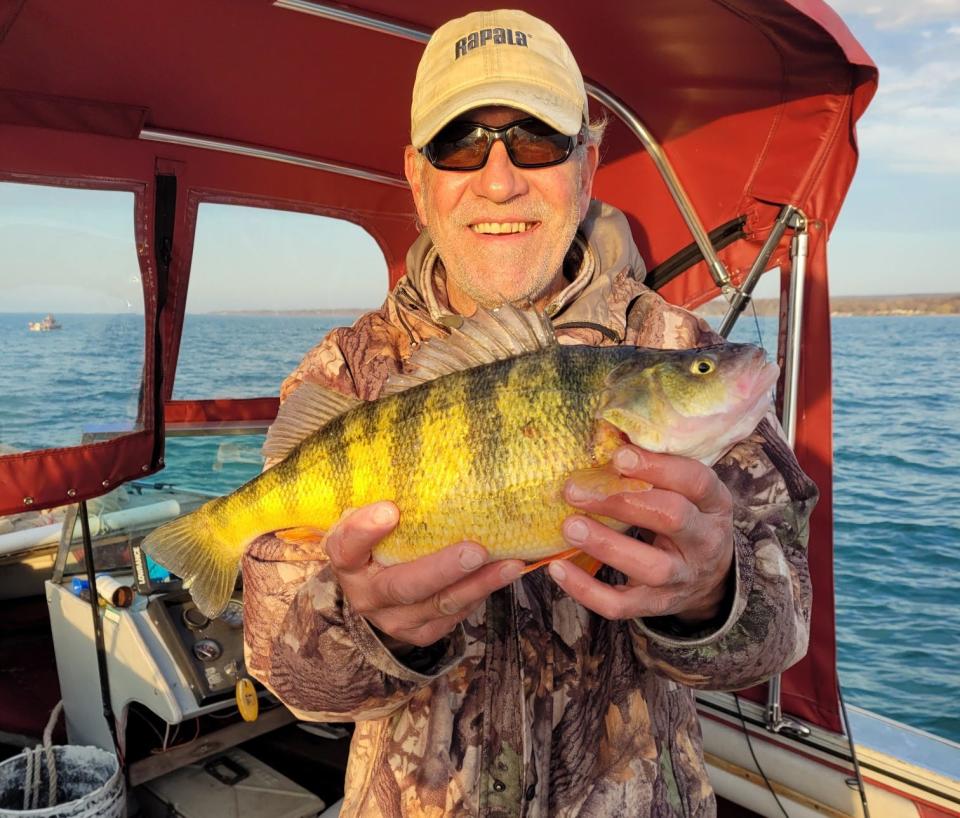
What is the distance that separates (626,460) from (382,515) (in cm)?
52

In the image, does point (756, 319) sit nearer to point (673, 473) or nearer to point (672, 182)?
point (672, 182)

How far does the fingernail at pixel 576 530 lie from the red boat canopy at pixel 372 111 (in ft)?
6.76

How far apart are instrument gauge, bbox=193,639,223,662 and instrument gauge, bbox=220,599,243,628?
0.53 feet

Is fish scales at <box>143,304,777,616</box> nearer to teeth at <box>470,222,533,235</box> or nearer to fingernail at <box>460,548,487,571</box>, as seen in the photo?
fingernail at <box>460,548,487,571</box>

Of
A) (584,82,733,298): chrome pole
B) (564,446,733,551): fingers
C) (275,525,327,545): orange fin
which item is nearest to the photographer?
(564,446,733,551): fingers

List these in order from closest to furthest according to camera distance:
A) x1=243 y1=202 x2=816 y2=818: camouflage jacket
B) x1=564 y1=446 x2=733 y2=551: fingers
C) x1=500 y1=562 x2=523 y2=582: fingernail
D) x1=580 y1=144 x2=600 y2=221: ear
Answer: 1. x1=564 y1=446 x2=733 y2=551: fingers
2. x1=500 y1=562 x2=523 y2=582: fingernail
3. x1=243 y1=202 x2=816 y2=818: camouflage jacket
4. x1=580 y1=144 x2=600 y2=221: ear

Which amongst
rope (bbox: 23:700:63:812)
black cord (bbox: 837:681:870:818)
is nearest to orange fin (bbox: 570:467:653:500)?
black cord (bbox: 837:681:870:818)

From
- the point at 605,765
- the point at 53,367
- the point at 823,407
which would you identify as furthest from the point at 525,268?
the point at 53,367

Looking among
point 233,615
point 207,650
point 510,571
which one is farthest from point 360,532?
point 233,615

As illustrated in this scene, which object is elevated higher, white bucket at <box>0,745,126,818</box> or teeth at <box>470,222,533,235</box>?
teeth at <box>470,222,533,235</box>

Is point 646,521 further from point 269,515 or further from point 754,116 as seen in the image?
point 754,116

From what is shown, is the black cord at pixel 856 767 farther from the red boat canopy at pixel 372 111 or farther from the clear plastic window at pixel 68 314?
the clear plastic window at pixel 68 314

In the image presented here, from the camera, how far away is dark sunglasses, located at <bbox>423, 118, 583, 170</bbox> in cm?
212

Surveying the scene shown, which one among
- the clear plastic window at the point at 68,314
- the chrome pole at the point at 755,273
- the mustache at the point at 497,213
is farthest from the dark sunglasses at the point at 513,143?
the clear plastic window at the point at 68,314
